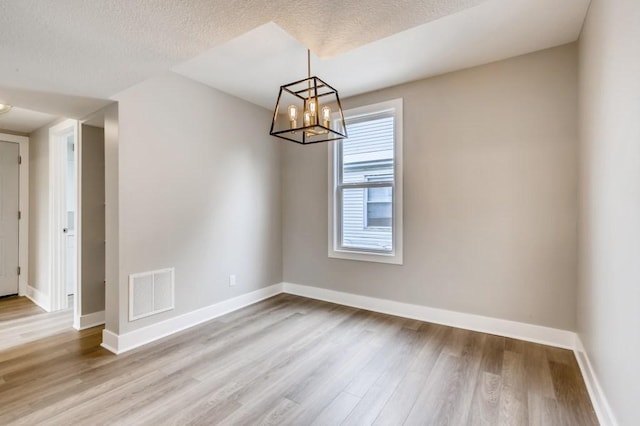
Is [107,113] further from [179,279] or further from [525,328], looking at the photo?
[525,328]

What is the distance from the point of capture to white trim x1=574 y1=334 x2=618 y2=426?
1.65 meters

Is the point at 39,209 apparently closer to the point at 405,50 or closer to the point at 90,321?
the point at 90,321

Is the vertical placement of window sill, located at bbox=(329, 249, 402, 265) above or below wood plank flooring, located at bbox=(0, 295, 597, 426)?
above

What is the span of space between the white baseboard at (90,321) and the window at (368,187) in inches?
106

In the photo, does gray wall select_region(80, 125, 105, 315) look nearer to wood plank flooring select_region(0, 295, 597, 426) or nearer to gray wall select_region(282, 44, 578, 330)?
wood plank flooring select_region(0, 295, 597, 426)

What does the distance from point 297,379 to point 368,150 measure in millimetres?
2611

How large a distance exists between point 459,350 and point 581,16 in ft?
9.02

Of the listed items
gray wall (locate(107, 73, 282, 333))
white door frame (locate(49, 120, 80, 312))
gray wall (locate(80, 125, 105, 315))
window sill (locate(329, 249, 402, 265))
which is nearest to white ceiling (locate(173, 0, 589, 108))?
gray wall (locate(107, 73, 282, 333))

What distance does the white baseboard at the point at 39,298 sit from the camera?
3794mm

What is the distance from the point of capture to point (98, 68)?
2.02 metres

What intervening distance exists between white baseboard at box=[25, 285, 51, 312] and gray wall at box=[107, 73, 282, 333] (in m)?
1.90

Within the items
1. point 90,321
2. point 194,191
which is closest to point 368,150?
point 194,191

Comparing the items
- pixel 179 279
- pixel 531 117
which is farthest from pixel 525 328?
pixel 179 279

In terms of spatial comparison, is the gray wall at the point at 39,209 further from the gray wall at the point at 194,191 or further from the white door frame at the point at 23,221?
the gray wall at the point at 194,191
